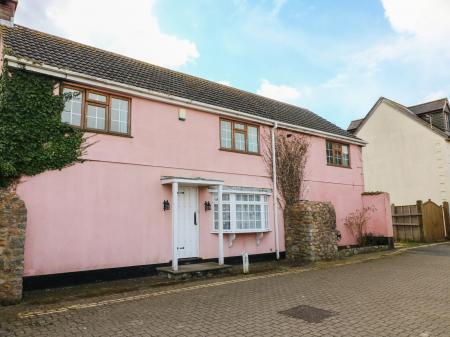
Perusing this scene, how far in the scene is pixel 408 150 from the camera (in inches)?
870

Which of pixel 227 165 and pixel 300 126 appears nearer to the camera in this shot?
pixel 227 165

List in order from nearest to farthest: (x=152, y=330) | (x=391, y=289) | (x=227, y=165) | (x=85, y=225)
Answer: (x=152, y=330) < (x=391, y=289) < (x=85, y=225) < (x=227, y=165)

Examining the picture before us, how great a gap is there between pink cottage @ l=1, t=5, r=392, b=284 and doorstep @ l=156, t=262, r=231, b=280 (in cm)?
34

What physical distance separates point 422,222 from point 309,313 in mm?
15220

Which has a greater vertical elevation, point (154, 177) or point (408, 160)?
point (408, 160)

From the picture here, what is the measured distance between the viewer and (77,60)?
34.3 feet

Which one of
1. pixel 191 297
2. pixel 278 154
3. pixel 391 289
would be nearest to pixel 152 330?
pixel 191 297

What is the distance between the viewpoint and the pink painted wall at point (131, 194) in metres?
8.49

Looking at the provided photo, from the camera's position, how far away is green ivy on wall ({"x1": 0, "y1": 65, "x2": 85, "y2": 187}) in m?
8.15

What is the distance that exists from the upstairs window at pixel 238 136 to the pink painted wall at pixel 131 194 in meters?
0.33

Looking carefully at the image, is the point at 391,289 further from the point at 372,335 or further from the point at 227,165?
the point at 227,165

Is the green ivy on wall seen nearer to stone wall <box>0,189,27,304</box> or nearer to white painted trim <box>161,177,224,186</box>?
stone wall <box>0,189,27,304</box>

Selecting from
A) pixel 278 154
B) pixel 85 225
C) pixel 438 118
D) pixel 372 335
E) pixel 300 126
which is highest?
pixel 438 118

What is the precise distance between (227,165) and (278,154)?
2715 mm
